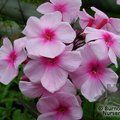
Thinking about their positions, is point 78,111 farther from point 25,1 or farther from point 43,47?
point 25,1

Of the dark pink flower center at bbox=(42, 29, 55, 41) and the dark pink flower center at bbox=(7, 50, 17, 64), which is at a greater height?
the dark pink flower center at bbox=(42, 29, 55, 41)

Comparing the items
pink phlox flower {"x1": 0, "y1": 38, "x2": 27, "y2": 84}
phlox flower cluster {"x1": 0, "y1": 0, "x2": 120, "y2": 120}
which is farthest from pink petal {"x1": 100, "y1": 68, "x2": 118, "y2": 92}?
pink phlox flower {"x1": 0, "y1": 38, "x2": 27, "y2": 84}

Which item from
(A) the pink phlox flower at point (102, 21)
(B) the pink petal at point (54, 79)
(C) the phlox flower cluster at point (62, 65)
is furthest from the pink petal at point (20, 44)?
(A) the pink phlox flower at point (102, 21)

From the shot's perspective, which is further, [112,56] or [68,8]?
[68,8]

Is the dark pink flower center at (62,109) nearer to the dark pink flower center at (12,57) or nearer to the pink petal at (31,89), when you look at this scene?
the pink petal at (31,89)

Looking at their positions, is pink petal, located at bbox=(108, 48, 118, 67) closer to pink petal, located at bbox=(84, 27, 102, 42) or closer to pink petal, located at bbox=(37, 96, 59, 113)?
pink petal, located at bbox=(84, 27, 102, 42)

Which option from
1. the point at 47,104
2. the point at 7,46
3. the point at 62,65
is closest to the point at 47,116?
the point at 47,104

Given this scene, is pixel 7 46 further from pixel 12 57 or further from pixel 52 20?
pixel 52 20
